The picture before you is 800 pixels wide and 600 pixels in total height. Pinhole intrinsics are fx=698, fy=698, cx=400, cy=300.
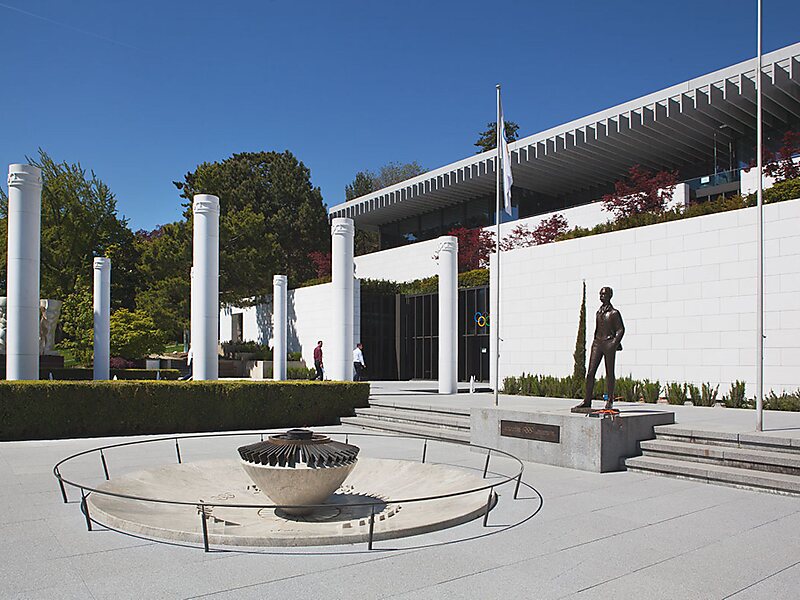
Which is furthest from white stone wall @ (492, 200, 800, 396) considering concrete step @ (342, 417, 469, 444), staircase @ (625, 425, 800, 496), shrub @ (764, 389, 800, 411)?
concrete step @ (342, 417, 469, 444)

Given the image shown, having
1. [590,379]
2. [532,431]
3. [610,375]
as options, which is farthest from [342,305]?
[610,375]

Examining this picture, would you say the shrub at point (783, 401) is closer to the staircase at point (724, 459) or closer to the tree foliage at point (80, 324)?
the staircase at point (724, 459)

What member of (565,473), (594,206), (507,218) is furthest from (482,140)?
(565,473)

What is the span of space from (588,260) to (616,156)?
1350cm

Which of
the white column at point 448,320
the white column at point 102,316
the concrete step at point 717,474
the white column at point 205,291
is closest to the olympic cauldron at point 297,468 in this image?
the concrete step at point 717,474

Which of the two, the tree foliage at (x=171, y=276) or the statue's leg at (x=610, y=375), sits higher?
the tree foliage at (x=171, y=276)

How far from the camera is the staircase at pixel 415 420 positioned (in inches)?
568

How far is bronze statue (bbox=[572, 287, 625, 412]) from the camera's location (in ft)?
38.2

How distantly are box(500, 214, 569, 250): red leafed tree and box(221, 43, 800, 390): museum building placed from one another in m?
0.65

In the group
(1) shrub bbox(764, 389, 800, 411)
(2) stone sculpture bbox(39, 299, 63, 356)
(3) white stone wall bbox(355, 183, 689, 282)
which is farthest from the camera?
(2) stone sculpture bbox(39, 299, 63, 356)

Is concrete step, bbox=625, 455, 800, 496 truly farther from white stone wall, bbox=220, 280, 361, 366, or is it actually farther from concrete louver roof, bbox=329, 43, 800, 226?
white stone wall, bbox=220, 280, 361, 366

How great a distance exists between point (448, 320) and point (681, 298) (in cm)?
706

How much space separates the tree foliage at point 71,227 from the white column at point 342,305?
2814cm

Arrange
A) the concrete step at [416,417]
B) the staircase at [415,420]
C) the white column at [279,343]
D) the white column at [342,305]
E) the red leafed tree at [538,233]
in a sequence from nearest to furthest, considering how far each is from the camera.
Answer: the staircase at [415,420]
the concrete step at [416,417]
the white column at [342,305]
the red leafed tree at [538,233]
the white column at [279,343]
